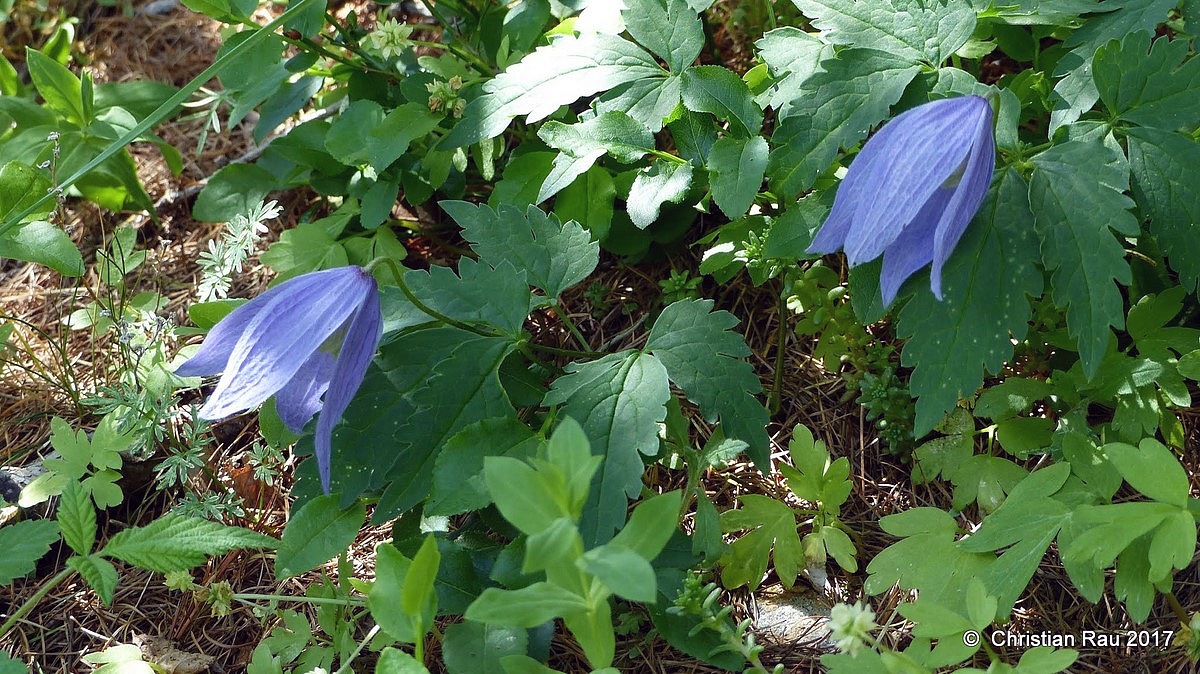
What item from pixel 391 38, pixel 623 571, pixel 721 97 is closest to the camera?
pixel 623 571

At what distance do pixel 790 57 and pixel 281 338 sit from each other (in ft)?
3.92

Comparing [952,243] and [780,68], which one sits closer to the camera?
[952,243]

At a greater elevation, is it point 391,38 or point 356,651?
point 391,38

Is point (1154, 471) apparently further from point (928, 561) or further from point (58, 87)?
point (58, 87)

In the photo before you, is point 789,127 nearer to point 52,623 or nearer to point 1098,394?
point 1098,394

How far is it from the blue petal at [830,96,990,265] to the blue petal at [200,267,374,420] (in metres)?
0.95

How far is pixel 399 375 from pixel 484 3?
1217 millimetres

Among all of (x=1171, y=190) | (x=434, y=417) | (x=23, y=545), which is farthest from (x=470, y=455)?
(x=1171, y=190)

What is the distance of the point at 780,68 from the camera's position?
2.08 meters

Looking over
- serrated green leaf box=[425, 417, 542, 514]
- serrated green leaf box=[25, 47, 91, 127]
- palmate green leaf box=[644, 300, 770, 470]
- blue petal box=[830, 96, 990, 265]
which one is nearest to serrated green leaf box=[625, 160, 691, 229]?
palmate green leaf box=[644, 300, 770, 470]

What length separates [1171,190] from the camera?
1832 millimetres

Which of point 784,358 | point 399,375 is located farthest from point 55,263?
point 784,358

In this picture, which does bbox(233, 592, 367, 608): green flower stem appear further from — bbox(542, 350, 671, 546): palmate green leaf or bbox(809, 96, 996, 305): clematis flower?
bbox(809, 96, 996, 305): clematis flower

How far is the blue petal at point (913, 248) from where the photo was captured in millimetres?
1823
